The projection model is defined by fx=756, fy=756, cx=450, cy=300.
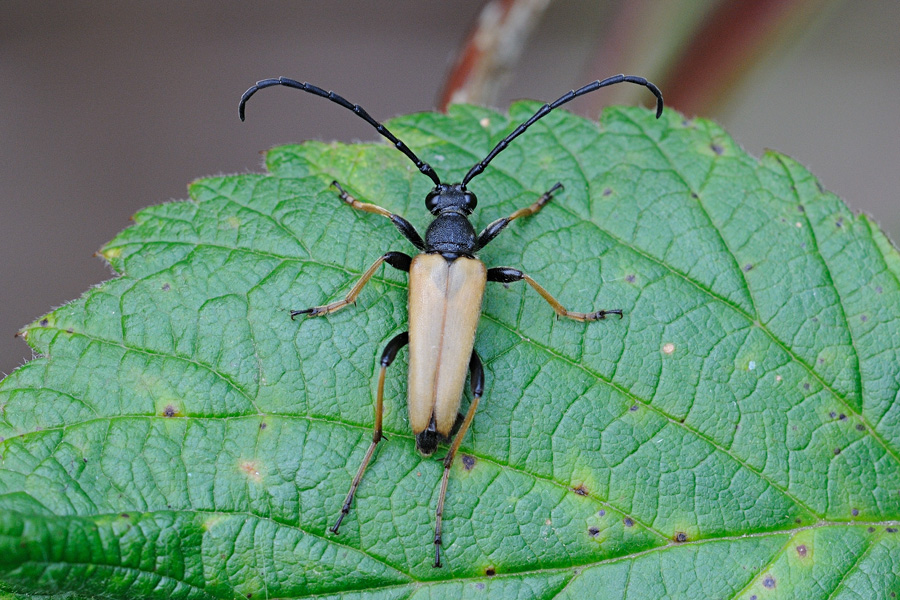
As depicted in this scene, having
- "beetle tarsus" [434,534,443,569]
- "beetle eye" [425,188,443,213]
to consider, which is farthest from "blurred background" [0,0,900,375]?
"beetle tarsus" [434,534,443,569]

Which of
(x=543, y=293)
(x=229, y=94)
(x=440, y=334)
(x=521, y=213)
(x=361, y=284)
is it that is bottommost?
(x=440, y=334)

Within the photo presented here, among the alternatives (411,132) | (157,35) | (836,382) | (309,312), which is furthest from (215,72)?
(836,382)

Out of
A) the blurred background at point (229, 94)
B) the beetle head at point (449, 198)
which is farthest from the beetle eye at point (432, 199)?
the blurred background at point (229, 94)

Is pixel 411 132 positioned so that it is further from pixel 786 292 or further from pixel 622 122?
pixel 786 292

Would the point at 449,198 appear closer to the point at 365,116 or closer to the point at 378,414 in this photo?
the point at 365,116

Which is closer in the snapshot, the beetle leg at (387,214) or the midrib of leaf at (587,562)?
the midrib of leaf at (587,562)

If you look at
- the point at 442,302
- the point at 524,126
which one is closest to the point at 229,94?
the point at 524,126

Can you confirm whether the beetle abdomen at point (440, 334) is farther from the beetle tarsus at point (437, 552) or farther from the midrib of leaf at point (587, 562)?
the midrib of leaf at point (587, 562)
